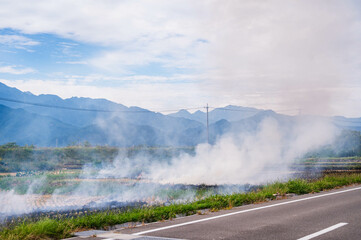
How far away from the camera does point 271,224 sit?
8719 millimetres

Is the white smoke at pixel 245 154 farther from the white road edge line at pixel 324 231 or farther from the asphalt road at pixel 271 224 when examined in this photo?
the white road edge line at pixel 324 231

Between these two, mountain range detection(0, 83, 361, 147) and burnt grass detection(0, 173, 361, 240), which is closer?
burnt grass detection(0, 173, 361, 240)

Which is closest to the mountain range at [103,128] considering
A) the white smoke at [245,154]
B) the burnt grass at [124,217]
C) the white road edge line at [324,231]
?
the white smoke at [245,154]

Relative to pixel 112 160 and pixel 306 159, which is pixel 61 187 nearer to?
pixel 112 160

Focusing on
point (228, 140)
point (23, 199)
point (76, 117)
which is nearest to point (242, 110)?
point (228, 140)

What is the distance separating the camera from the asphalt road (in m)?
7.64

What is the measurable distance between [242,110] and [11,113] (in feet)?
312

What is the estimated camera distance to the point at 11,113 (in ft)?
446

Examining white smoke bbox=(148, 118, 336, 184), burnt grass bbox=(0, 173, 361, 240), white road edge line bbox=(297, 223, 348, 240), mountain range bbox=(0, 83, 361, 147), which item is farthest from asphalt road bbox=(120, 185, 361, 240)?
mountain range bbox=(0, 83, 361, 147)

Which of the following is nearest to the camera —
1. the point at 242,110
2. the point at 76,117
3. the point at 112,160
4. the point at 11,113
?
the point at 112,160

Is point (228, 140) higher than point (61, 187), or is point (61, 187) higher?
point (228, 140)

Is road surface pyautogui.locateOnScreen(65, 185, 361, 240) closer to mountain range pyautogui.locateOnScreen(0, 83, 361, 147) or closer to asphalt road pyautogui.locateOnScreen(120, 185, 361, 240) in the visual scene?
asphalt road pyautogui.locateOnScreen(120, 185, 361, 240)

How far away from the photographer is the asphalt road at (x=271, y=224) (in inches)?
301

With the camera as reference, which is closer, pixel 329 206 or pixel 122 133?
pixel 329 206
